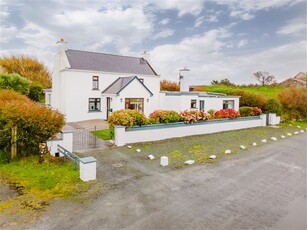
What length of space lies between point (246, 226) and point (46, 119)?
937 cm

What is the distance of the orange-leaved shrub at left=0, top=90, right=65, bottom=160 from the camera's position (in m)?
10.8

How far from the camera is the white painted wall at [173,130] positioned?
14.7m

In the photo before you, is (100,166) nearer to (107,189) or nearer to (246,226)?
(107,189)

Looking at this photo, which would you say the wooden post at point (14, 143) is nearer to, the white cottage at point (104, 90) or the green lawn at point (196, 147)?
the green lawn at point (196, 147)

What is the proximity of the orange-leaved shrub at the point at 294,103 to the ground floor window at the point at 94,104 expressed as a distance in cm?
2075

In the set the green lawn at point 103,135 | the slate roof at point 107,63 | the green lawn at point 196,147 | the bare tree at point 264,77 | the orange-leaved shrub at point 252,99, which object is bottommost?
the green lawn at point 196,147

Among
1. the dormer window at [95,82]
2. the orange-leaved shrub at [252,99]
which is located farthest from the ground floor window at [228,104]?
the dormer window at [95,82]

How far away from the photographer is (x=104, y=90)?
25.7 m

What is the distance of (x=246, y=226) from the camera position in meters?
6.01

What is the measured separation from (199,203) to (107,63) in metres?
22.7

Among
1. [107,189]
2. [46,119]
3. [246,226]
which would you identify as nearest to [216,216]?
[246,226]

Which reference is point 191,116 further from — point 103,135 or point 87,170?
point 87,170

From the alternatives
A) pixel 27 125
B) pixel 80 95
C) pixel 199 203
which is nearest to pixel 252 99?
pixel 80 95

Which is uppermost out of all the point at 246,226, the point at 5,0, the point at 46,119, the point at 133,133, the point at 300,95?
the point at 5,0
